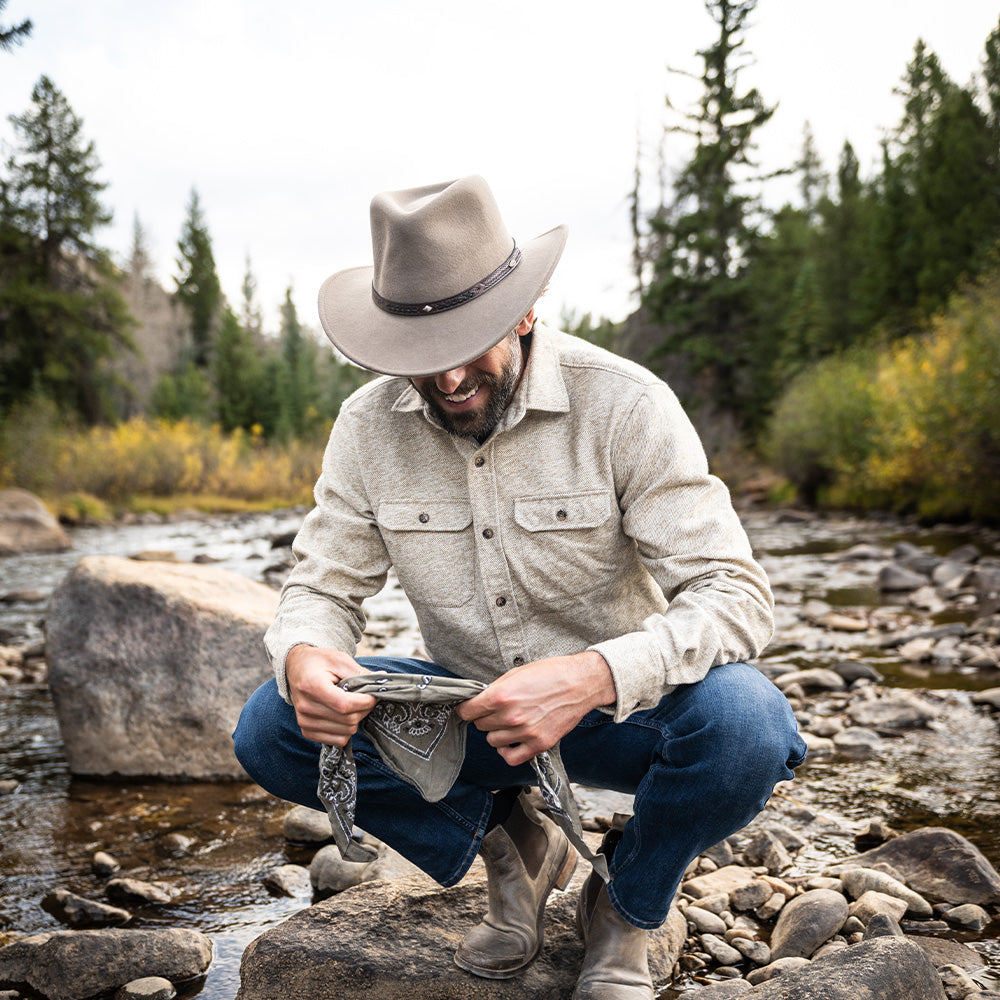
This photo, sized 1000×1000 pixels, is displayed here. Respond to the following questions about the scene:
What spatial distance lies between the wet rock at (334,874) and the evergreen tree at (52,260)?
26847 mm

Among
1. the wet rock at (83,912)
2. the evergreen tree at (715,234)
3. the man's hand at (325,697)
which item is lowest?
the wet rock at (83,912)

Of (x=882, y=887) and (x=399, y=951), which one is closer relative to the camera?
(x=399, y=951)

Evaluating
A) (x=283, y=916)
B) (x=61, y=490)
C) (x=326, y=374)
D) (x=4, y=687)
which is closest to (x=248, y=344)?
(x=326, y=374)

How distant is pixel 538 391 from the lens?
2.07m

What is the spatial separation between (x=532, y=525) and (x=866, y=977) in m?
1.07

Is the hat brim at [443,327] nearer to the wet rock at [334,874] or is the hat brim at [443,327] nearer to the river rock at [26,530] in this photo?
the wet rock at [334,874]

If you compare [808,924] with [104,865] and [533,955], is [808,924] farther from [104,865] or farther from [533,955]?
[104,865]

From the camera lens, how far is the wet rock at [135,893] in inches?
101

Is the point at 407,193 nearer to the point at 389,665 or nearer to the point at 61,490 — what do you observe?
the point at 389,665

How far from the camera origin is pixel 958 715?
396cm

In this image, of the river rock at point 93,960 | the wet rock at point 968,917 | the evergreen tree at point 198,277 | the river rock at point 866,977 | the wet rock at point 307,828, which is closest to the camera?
the river rock at point 866,977

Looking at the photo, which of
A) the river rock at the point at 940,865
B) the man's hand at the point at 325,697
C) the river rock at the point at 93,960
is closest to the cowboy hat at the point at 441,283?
the man's hand at the point at 325,697

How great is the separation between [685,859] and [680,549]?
609 millimetres

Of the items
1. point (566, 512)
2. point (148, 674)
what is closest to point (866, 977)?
point (566, 512)
